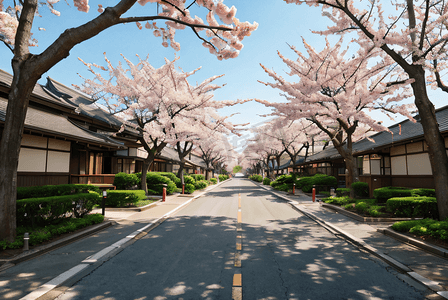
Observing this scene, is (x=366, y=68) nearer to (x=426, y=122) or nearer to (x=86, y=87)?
(x=426, y=122)

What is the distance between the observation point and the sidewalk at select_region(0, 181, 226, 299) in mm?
4422

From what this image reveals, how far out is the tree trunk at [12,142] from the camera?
20.3 ft

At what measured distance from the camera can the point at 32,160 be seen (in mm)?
11891

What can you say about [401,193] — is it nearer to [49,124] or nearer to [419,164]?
[419,164]

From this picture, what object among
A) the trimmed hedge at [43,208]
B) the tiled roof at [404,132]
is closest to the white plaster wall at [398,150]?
the tiled roof at [404,132]

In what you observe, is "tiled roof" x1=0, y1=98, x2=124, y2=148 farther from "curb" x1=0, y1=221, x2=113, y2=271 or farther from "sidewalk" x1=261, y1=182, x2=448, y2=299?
Result: "sidewalk" x1=261, y1=182, x2=448, y2=299

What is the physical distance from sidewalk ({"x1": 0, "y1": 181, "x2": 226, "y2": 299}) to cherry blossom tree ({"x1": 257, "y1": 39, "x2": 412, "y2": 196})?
12.2 metres

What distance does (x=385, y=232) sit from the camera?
843 centimetres

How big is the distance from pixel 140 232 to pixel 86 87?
19.0 m

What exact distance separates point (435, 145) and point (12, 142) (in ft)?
42.0

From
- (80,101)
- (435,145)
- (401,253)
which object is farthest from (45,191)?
(80,101)

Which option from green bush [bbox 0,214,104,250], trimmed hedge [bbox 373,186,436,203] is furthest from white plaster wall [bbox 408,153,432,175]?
green bush [bbox 0,214,104,250]

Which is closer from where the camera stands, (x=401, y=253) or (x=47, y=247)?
(x=401, y=253)

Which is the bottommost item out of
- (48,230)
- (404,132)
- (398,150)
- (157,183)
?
(48,230)
